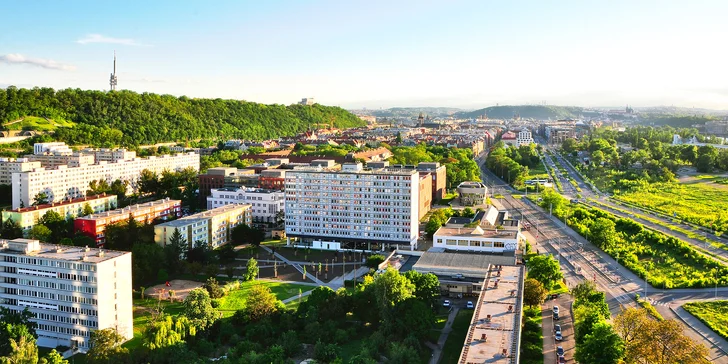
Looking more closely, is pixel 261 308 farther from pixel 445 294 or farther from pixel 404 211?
pixel 404 211

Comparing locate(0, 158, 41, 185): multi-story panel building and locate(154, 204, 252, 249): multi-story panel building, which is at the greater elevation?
locate(0, 158, 41, 185): multi-story panel building

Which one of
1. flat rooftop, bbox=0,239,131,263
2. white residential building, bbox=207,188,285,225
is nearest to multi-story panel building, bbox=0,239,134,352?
flat rooftop, bbox=0,239,131,263

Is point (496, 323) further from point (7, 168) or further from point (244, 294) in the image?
point (7, 168)

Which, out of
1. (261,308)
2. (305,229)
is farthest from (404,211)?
(261,308)

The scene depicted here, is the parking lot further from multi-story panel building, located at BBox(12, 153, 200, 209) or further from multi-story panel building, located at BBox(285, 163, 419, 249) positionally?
multi-story panel building, located at BBox(12, 153, 200, 209)

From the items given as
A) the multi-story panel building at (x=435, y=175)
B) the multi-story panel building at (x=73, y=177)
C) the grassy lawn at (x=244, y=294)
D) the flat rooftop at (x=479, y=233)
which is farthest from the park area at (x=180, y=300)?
the multi-story panel building at (x=435, y=175)

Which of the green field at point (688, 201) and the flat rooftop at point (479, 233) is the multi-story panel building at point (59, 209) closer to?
the flat rooftop at point (479, 233)
